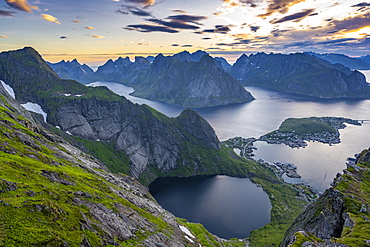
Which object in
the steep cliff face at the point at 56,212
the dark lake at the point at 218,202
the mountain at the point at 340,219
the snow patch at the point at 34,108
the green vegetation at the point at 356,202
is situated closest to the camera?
the steep cliff face at the point at 56,212

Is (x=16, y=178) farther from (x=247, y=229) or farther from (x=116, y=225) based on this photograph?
(x=247, y=229)

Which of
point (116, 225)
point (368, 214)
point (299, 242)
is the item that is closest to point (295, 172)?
point (368, 214)

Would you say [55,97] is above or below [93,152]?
above

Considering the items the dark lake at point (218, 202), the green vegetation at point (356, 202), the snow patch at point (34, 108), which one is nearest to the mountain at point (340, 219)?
the green vegetation at point (356, 202)

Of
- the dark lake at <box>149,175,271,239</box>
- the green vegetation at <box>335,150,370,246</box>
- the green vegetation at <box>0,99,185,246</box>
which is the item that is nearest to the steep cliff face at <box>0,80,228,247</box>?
the green vegetation at <box>0,99,185,246</box>

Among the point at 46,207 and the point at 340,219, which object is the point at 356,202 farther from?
the point at 46,207

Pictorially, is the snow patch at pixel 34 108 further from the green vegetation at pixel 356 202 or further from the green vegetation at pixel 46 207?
the green vegetation at pixel 356 202

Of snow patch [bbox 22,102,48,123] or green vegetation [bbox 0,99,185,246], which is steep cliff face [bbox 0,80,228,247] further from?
snow patch [bbox 22,102,48,123]
